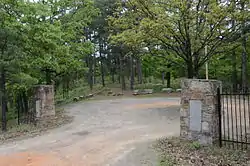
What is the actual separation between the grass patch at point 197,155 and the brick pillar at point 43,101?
19.7ft

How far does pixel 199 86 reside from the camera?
6469 mm

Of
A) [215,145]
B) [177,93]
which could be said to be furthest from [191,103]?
[177,93]

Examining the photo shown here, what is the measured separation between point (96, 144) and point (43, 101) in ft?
14.9

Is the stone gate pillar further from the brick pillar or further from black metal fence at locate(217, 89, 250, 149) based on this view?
the brick pillar

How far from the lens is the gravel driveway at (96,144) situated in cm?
602

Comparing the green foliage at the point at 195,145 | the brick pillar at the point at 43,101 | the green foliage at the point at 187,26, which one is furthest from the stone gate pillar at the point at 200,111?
the brick pillar at the point at 43,101

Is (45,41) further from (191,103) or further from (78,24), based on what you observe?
(191,103)

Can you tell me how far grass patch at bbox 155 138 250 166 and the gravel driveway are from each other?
0.35 m

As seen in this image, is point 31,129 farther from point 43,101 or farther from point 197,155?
point 197,155

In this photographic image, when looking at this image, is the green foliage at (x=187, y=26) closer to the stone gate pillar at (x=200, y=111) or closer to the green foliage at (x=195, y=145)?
the stone gate pillar at (x=200, y=111)

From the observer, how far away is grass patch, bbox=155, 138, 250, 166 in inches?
214

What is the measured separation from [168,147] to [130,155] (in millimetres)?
1053

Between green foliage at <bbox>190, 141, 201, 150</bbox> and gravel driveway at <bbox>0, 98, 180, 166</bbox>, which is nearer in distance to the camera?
gravel driveway at <bbox>0, 98, 180, 166</bbox>

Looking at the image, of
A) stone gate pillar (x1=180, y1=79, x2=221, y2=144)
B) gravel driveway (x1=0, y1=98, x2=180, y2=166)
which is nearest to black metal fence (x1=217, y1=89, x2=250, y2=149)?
stone gate pillar (x1=180, y1=79, x2=221, y2=144)
